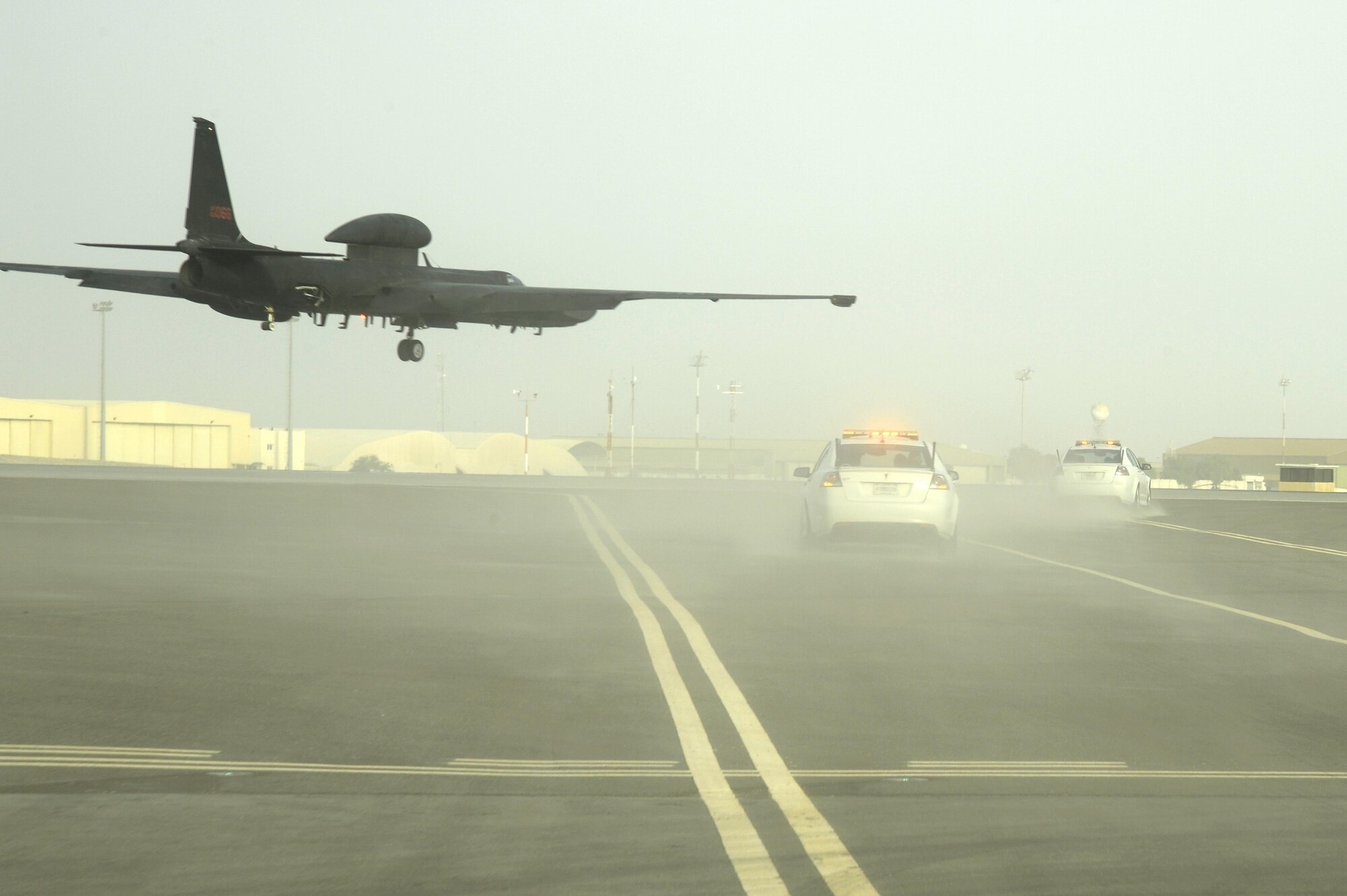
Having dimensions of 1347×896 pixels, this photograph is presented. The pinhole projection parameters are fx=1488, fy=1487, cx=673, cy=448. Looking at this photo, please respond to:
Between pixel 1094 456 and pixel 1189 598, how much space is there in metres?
21.5

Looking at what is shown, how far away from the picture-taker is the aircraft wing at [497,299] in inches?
825

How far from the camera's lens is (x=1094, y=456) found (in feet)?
118

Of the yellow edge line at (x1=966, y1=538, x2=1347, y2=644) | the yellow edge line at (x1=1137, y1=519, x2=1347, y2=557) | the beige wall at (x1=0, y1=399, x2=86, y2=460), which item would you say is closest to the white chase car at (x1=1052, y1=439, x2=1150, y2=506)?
the yellow edge line at (x1=1137, y1=519, x2=1347, y2=557)

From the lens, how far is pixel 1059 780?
21.7 ft

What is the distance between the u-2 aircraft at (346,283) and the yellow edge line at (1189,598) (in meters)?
5.01

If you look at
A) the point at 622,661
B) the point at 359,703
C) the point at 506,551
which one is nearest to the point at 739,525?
the point at 506,551

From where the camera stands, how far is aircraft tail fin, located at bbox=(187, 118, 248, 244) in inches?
849

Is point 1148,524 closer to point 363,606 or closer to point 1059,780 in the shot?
point 363,606

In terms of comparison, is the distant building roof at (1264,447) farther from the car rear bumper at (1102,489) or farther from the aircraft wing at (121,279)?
the aircraft wing at (121,279)

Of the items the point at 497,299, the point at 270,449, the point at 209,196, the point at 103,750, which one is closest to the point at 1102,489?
the point at 497,299

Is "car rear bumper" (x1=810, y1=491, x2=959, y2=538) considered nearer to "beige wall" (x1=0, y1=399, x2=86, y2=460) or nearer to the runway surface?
the runway surface

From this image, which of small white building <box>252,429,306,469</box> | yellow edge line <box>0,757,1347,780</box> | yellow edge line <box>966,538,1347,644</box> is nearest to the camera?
yellow edge line <box>0,757,1347,780</box>

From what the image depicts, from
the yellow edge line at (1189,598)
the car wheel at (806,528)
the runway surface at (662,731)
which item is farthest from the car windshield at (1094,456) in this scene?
the runway surface at (662,731)

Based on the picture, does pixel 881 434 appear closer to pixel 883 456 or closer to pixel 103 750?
pixel 883 456
